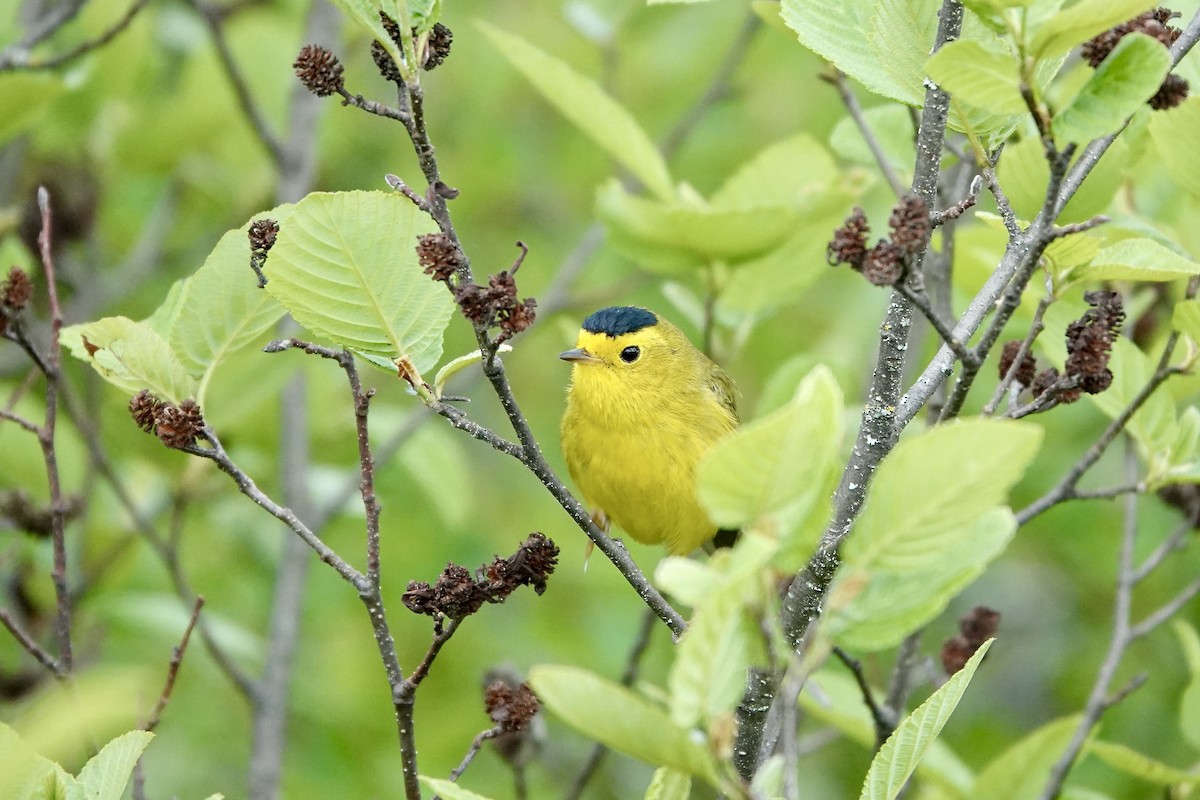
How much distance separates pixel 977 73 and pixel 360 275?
87cm

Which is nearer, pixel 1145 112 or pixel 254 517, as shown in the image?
pixel 1145 112

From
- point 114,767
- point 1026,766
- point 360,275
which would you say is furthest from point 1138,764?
point 114,767

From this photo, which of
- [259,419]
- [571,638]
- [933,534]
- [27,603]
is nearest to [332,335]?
[933,534]

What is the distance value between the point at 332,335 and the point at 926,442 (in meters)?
0.95

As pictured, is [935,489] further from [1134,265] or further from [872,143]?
[872,143]

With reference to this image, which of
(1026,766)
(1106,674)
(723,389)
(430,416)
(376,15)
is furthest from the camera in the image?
(430,416)

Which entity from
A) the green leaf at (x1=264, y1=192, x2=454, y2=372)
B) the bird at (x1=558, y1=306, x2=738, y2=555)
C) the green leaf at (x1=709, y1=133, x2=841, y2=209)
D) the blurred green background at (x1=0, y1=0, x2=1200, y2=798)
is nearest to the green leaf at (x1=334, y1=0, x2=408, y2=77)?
the green leaf at (x1=264, y1=192, x2=454, y2=372)

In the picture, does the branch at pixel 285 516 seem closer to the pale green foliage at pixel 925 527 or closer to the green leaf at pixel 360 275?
the green leaf at pixel 360 275

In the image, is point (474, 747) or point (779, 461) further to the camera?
point (474, 747)

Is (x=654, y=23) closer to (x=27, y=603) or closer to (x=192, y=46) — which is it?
(x=192, y=46)

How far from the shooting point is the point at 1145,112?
2408mm

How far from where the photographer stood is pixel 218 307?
2244 millimetres

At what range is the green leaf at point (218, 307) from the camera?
2.23 meters

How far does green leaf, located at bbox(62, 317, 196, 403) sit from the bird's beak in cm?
183
